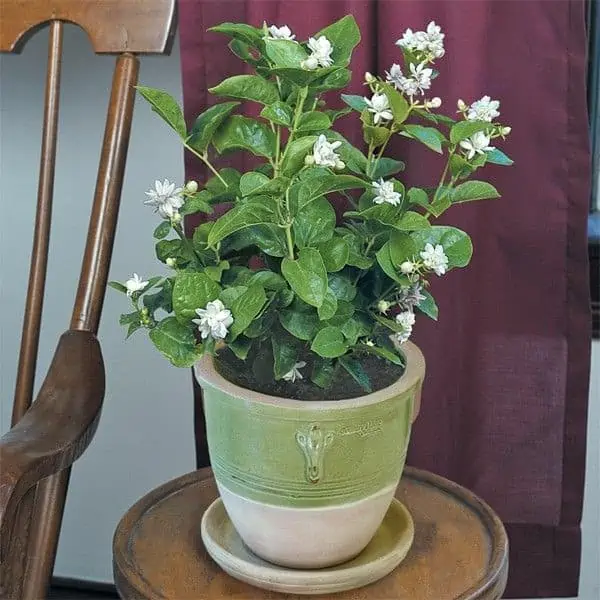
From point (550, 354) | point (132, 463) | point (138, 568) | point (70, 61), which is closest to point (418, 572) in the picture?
point (138, 568)

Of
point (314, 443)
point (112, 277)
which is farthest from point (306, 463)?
point (112, 277)

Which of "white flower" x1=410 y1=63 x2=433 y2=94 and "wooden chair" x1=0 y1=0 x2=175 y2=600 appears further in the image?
"wooden chair" x1=0 y1=0 x2=175 y2=600

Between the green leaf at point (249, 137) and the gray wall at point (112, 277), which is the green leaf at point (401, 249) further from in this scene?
the gray wall at point (112, 277)

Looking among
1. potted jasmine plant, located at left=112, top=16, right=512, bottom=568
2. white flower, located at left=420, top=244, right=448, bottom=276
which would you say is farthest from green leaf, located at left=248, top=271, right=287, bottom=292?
white flower, located at left=420, top=244, right=448, bottom=276

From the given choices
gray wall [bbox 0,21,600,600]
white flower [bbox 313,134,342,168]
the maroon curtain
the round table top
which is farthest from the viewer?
gray wall [bbox 0,21,600,600]

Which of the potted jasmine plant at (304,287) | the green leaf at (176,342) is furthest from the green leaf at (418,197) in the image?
the green leaf at (176,342)

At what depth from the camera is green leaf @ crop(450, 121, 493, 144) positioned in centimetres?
60

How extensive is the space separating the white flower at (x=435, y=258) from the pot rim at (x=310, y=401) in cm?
11

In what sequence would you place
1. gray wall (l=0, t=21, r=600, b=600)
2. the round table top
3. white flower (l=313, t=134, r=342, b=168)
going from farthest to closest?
1. gray wall (l=0, t=21, r=600, b=600)
2. the round table top
3. white flower (l=313, t=134, r=342, b=168)

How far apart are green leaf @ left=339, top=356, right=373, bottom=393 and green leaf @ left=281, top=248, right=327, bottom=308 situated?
0.10 m

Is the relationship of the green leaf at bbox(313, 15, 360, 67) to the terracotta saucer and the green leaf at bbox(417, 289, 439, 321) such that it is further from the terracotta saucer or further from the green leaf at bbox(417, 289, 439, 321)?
the terracotta saucer

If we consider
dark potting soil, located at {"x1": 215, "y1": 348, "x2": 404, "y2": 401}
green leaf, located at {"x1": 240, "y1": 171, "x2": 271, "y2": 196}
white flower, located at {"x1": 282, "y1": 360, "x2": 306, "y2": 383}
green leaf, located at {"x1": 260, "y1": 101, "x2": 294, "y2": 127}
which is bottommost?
dark potting soil, located at {"x1": 215, "y1": 348, "x2": 404, "y2": 401}

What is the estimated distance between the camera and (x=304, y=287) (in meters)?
0.55

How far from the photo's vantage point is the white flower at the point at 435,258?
1.91 feet
